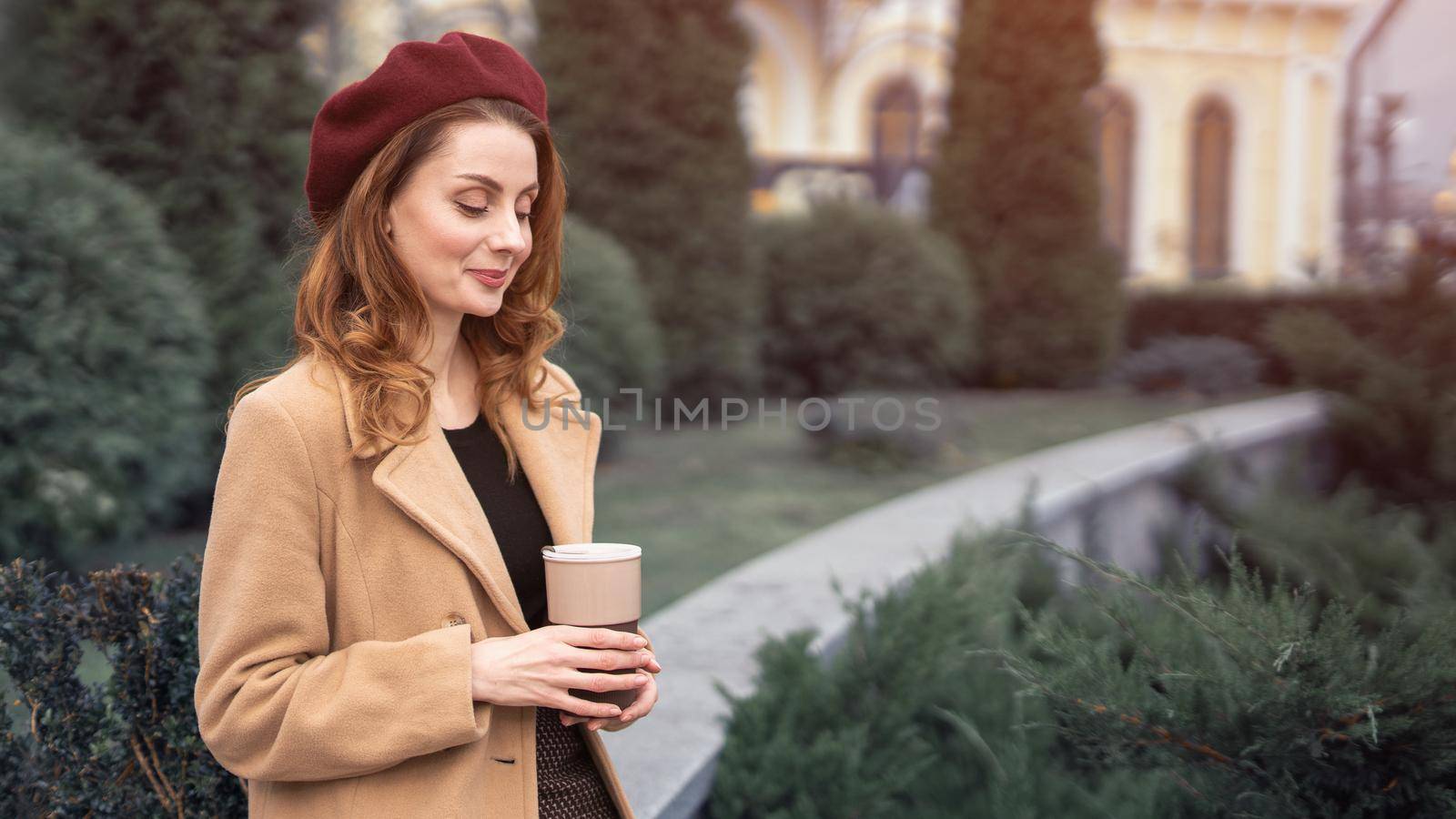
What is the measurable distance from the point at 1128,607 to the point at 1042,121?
1152 centimetres

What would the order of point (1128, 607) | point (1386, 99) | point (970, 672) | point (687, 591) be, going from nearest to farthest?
point (1128, 607) < point (970, 672) < point (687, 591) < point (1386, 99)

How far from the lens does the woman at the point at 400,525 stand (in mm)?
1317

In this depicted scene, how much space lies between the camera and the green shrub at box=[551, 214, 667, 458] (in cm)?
693

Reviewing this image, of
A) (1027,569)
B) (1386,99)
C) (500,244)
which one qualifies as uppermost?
(1386,99)

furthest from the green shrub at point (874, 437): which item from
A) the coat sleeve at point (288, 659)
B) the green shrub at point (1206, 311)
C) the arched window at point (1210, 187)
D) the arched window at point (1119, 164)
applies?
the arched window at point (1210, 187)

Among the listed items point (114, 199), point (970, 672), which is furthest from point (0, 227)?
point (970, 672)

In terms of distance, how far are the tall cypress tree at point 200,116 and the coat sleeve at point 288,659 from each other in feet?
12.6

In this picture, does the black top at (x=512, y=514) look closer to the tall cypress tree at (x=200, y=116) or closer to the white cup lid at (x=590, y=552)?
the white cup lid at (x=590, y=552)

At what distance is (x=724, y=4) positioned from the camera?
9203 mm

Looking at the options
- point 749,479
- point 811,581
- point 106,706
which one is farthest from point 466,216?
point 749,479

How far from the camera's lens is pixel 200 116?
5066mm

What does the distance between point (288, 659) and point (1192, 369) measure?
40.8 feet

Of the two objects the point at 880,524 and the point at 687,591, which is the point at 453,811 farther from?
the point at 880,524

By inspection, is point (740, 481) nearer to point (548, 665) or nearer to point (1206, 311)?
point (548, 665)
